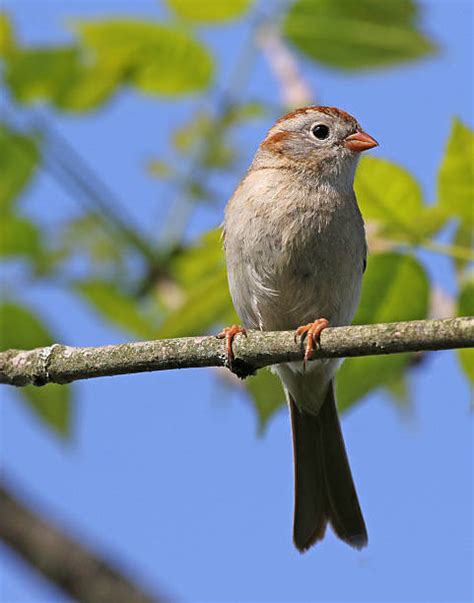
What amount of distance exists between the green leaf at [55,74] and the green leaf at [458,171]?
5.82 feet

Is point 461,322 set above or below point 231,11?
below

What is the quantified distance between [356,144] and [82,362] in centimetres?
216

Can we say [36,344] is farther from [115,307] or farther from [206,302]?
[206,302]

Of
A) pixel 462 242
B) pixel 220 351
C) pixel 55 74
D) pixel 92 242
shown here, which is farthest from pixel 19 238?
pixel 462 242

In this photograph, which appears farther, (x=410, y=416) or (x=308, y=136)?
(x=308, y=136)

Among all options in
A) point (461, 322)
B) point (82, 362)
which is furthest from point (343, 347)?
point (82, 362)

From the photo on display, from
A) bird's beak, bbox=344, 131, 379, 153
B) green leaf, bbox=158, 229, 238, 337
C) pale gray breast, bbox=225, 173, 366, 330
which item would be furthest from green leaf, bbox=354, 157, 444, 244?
bird's beak, bbox=344, 131, 379, 153

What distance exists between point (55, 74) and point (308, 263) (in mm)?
1432

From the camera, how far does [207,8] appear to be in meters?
4.15

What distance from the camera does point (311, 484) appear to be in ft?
14.7

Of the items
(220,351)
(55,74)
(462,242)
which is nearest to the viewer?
(220,351)

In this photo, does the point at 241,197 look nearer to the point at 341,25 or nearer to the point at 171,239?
the point at 171,239

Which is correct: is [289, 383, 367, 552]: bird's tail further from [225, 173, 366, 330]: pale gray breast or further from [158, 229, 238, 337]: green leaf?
[158, 229, 238, 337]: green leaf

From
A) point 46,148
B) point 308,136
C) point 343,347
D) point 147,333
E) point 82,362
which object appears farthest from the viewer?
point 308,136
